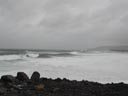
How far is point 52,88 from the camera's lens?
26.1 ft

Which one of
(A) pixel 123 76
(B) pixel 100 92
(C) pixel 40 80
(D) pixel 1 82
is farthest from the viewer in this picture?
(A) pixel 123 76

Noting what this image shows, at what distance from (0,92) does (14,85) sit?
45.1 inches

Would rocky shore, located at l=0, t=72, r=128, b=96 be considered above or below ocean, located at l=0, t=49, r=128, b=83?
above

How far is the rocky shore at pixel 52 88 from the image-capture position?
730 cm

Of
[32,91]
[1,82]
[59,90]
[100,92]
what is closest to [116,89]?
[100,92]

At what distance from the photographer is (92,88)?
8.08 metres

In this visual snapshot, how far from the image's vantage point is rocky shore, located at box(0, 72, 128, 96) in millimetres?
7305

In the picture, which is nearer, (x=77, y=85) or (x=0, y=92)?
(x=0, y=92)

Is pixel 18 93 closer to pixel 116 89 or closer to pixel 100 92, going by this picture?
pixel 100 92

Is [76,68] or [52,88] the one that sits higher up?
[52,88]

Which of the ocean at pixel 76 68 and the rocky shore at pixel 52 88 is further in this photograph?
the ocean at pixel 76 68

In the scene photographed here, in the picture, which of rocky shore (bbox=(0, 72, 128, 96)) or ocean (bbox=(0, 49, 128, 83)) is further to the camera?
ocean (bbox=(0, 49, 128, 83))

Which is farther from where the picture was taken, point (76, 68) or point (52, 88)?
point (76, 68)

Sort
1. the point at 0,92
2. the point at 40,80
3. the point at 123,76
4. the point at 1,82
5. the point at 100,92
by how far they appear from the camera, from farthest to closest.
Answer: the point at 123,76
the point at 40,80
the point at 1,82
the point at 100,92
the point at 0,92
